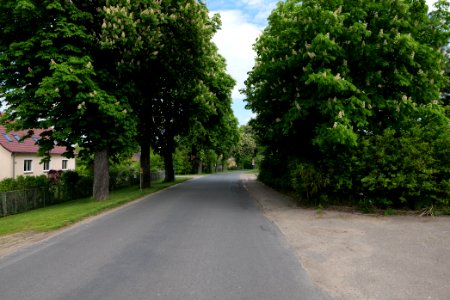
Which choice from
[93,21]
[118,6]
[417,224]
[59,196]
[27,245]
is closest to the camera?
[27,245]

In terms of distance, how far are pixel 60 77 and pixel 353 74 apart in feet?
34.1

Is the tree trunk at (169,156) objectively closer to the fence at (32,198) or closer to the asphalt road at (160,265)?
the fence at (32,198)

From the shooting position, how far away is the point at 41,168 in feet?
121

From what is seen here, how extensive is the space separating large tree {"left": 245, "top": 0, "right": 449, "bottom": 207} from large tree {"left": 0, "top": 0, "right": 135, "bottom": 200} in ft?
22.2

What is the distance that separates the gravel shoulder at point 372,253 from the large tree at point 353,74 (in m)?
1.96

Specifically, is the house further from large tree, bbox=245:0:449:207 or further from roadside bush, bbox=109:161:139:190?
large tree, bbox=245:0:449:207

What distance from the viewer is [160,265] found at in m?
6.30

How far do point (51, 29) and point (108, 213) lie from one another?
7459mm

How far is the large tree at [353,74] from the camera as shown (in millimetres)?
→ 11548

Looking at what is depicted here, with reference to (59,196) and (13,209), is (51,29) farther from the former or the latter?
(59,196)

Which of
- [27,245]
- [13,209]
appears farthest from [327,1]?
[13,209]

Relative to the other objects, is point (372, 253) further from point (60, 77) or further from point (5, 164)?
point (5, 164)

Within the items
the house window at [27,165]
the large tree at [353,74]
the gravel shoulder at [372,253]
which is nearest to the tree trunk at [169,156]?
the house window at [27,165]

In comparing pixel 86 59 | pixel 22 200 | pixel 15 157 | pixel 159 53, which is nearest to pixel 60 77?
pixel 86 59
